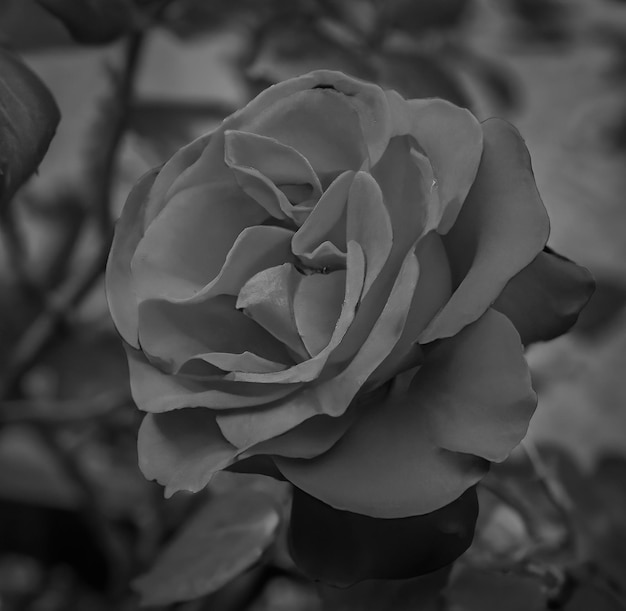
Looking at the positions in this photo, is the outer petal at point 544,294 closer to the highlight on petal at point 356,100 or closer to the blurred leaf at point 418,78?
the highlight on petal at point 356,100

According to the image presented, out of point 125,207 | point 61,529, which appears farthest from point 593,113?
point 125,207

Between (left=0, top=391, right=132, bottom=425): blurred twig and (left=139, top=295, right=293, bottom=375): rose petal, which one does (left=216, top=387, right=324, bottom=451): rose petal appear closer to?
(left=139, top=295, right=293, bottom=375): rose petal

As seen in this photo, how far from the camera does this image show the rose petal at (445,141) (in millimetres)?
310

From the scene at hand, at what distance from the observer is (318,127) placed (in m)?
0.33

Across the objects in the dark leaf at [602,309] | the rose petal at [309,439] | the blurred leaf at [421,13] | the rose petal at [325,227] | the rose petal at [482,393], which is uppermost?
the rose petal at [325,227]

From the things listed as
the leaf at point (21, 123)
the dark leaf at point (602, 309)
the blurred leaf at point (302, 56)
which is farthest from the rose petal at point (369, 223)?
the dark leaf at point (602, 309)

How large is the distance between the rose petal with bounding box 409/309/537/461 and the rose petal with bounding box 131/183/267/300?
95 millimetres

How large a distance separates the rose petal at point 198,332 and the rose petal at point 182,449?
0.07ft

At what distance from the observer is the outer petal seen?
1.12 feet

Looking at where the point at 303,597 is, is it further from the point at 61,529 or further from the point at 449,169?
the point at 449,169

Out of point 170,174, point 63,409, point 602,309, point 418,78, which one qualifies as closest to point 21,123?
point 170,174

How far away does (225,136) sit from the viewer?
1.06 feet

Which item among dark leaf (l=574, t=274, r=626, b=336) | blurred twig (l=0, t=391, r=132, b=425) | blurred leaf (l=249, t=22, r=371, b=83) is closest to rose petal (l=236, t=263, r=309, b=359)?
blurred leaf (l=249, t=22, r=371, b=83)

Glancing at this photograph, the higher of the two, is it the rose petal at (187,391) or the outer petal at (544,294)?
the outer petal at (544,294)
